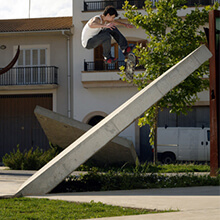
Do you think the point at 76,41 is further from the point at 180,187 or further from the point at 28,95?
the point at 180,187

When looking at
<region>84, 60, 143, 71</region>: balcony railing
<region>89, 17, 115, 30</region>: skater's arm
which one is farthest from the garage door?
<region>89, 17, 115, 30</region>: skater's arm

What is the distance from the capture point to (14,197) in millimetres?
9555

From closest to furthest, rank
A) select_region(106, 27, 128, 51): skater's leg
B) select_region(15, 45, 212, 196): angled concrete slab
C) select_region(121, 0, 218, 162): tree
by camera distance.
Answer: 1. select_region(15, 45, 212, 196): angled concrete slab
2. select_region(106, 27, 128, 51): skater's leg
3. select_region(121, 0, 218, 162): tree

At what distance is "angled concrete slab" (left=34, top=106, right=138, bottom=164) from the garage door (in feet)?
46.4

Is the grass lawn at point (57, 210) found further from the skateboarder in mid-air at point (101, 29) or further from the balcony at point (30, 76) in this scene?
the balcony at point (30, 76)

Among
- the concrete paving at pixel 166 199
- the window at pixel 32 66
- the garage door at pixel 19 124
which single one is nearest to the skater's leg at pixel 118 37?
the concrete paving at pixel 166 199

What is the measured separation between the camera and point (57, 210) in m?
7.74

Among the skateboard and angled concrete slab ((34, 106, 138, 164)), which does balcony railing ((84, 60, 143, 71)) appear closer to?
angled concrete slab ((34, 106, 138, 164))

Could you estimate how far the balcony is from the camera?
32625 millimetres

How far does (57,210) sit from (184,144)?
20.0 metres

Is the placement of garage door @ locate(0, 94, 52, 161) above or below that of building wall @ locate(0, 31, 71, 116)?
below

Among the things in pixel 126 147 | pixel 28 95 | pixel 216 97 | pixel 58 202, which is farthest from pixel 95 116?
pixel 58 202

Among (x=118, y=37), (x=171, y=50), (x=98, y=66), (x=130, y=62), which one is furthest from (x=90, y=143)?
(x=98, y=66)

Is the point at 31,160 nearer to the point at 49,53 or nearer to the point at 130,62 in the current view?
the point at 130,62
